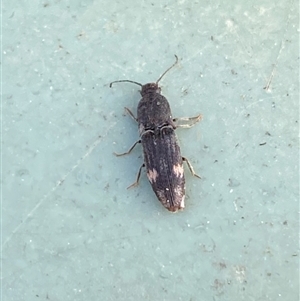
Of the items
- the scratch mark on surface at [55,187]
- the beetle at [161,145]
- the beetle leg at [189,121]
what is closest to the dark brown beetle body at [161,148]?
the beetle at [161,145]

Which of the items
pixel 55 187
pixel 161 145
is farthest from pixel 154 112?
pixel 55 187

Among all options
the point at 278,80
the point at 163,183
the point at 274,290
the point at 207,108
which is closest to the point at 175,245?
the point at 163,183

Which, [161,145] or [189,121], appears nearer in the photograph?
[161,145]

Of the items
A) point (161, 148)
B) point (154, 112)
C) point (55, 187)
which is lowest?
point (55, 187)

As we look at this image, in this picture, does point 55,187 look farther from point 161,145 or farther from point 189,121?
point 189,121

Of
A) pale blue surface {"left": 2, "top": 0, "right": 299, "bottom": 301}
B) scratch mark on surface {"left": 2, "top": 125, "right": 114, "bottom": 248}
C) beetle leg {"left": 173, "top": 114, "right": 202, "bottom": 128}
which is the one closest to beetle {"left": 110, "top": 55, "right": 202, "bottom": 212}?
beetle leg {"left": 173, "top": 114, "right": 202, "bottom": 128}

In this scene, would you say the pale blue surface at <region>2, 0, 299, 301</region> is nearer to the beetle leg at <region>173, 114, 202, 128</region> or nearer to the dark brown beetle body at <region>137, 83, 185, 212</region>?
the beetle leg at <region>173, 114, 202, 128</region>
